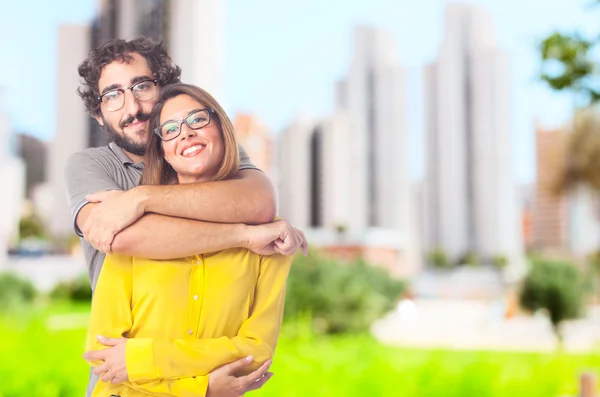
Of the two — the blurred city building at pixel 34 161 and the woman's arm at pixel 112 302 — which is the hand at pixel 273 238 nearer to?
the woman's arm at pixel 112 302

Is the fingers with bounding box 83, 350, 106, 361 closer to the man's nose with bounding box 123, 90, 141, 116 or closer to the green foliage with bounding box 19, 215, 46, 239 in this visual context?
the man's nose with bounding box 123, 90, 141, 116

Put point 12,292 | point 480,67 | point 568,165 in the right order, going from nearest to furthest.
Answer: point 12,292, point 568,165, point 480,67

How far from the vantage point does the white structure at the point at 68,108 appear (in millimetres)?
3201

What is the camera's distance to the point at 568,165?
12688 mm

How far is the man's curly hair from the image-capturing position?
4.70 ft

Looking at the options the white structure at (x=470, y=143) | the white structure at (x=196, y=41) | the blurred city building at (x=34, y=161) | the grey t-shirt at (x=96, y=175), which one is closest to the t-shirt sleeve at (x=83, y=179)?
the grey t-shirt at (x=96, y=175)

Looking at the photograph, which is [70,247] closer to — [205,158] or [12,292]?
[12,292]

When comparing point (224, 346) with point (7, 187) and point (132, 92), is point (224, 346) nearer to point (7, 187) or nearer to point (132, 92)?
point (132, 92)

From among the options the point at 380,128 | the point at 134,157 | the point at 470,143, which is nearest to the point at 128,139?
A: the point at 134,157

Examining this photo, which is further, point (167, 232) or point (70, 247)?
point (70, 247)

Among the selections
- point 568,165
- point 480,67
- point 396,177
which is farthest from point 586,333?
point 480,67

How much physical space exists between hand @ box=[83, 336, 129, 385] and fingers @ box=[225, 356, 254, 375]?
197 mm

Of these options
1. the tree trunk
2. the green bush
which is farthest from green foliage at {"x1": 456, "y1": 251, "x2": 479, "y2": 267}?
the green bush

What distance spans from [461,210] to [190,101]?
79.0 ft
